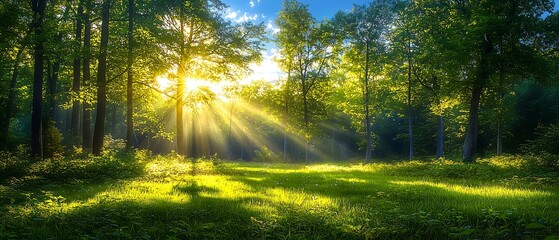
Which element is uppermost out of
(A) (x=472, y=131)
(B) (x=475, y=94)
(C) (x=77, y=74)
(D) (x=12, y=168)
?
(C) (x=77, y=74)

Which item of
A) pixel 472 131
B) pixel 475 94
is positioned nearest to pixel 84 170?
pixel 472 131

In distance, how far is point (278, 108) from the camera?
38.1 m

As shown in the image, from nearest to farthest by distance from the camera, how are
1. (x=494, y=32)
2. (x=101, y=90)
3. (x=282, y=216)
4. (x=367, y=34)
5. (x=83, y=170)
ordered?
(x=282, y=216) → (x=83, y=170) → (x=101, y=90) → (x=494, y=32) → (x=367, y=34)

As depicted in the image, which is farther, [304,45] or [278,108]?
[278,108]

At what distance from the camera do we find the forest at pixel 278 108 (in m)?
6.10

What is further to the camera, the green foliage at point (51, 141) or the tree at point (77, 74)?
the tree at point (77, 74)

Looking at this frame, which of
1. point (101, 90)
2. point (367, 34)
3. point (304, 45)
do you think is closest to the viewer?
point (101, 90)

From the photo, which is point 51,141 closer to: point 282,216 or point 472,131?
point 282,216

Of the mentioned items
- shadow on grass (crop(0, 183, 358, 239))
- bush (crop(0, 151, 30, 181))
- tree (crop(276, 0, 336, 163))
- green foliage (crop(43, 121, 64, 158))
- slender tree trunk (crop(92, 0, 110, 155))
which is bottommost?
shadow on grass (crop(0, 183, 358, 239))

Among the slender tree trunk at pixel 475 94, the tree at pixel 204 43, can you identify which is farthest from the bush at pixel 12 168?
the slender tree trunk at pixel 475 94

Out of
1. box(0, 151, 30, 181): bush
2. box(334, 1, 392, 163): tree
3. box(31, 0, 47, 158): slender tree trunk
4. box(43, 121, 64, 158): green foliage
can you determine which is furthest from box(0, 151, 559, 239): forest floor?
box(334, 1, 392, 163): tree

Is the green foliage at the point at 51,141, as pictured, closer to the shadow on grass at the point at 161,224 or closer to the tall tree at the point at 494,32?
the shadow on grass at the point at 161,224

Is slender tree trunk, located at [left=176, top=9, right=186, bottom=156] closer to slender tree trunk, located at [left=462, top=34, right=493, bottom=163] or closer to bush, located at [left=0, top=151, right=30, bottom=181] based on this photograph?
bush, located at [left=0, top=151, right=30, bottom=181]

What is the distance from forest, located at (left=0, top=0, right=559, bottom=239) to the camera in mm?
6102
